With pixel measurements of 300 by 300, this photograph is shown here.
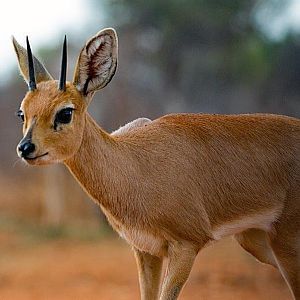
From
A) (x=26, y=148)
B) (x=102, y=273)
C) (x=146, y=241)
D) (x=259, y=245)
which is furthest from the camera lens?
(x=102, y=273)

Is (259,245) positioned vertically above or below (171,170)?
below

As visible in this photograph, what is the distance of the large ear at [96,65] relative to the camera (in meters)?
3.64

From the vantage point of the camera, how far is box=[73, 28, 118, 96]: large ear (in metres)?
3.64

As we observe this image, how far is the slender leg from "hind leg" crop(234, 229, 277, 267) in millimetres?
561

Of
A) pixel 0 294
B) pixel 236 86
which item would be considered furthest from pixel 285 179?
pixel 236 86

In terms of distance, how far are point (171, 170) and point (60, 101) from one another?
0.62 metres

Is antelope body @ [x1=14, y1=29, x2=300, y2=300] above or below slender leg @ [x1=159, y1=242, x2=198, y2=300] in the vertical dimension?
above

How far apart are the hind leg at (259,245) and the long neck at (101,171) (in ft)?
2.44

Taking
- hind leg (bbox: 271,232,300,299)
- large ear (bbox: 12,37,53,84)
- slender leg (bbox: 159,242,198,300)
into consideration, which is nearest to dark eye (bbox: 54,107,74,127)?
large ear (bbox: 12,37,53,84)

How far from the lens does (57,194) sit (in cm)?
1689

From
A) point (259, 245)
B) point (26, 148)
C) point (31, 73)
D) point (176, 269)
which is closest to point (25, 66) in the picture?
point (31, 73)

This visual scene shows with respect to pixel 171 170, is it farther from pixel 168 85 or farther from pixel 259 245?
pixel 168 85

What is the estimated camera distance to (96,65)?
3662 millimetres

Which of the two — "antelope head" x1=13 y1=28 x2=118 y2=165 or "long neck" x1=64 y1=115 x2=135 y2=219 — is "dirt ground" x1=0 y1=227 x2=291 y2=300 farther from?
"antelope head" x1=13 y1=28 x2=118 y2=165
